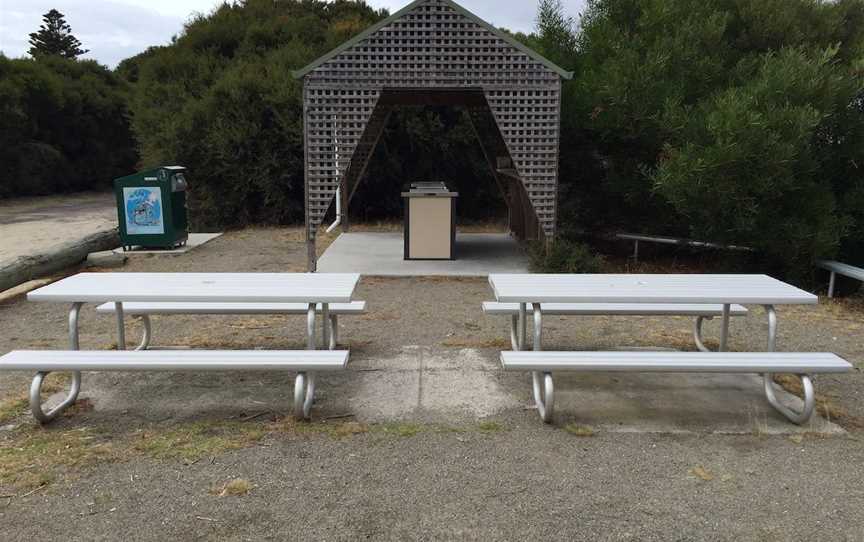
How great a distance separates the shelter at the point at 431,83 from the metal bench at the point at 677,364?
4.79 meters

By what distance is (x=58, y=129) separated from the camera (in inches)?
896

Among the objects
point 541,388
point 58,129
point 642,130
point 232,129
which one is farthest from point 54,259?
point 58,129

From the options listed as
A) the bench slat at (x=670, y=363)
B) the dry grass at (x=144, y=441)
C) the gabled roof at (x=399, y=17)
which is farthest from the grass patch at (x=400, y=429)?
the gabled roof at (x=399, y=17)

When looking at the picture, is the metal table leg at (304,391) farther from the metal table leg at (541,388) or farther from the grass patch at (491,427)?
the metal table leg at (541,388)

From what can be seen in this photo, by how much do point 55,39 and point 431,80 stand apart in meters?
39.7

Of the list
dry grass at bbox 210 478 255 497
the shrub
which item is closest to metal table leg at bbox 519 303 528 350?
dry grass at bbox 210 478 255 497

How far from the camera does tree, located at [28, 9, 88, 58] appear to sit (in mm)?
39875

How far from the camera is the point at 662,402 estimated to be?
14.4 feet

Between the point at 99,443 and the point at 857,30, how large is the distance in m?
10.2

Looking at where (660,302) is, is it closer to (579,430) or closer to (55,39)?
(579,430)

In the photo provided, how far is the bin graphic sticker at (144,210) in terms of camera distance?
410 inches

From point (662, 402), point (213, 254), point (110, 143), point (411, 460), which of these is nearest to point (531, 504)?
point (411, 460)

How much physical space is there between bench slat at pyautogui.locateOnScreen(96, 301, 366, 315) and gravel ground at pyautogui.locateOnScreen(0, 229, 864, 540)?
1.52ft

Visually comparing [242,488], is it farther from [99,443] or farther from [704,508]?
[704,508]
